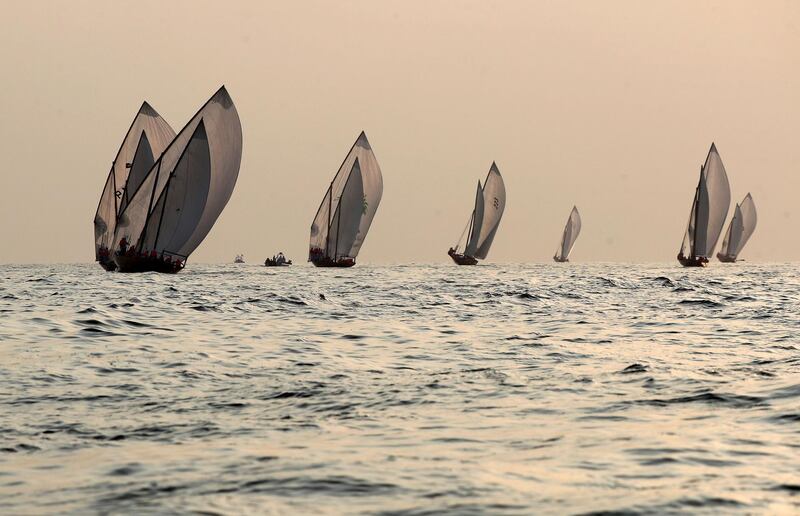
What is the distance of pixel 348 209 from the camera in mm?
101438

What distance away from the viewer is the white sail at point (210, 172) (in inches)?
2459

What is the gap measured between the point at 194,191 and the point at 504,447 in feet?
179

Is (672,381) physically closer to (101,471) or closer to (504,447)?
(504,447)

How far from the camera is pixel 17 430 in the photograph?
10.4 metres

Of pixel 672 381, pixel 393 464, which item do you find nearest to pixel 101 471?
pixel 393 464

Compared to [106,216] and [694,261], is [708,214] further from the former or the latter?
[106,216]

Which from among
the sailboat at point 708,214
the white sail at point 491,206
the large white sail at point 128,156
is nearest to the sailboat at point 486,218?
the white sail at point 491,206

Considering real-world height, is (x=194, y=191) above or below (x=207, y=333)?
above

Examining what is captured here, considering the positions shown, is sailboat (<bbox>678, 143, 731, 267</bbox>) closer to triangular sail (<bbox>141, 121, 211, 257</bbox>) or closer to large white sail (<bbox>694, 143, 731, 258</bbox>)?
large white sail (<bbox>694, 143, 731, 258</bbox>)

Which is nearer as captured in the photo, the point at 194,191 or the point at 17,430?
the point at 17,430

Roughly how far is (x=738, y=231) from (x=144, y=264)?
4205 inches

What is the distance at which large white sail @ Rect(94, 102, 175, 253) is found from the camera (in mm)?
77188

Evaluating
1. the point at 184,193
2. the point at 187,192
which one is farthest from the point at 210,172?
the point at 184,193

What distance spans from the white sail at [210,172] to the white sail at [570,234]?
13227 cm
